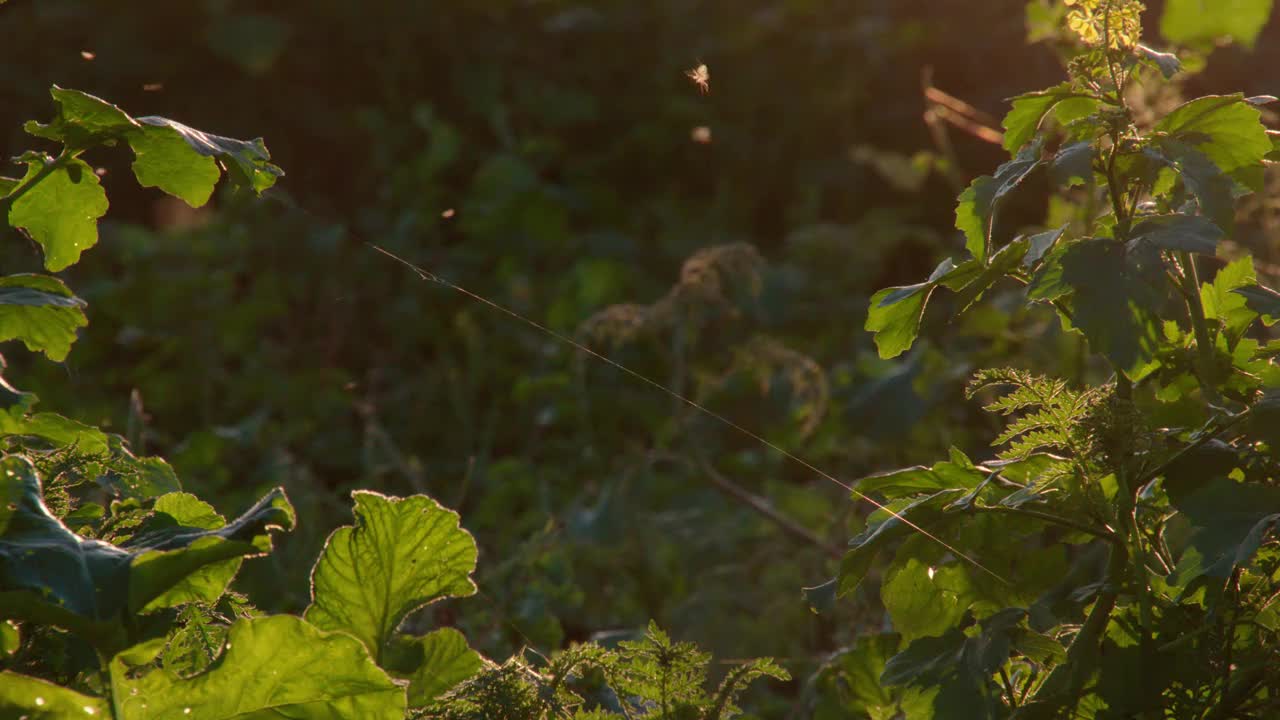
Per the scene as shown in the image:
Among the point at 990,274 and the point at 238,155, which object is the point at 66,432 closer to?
the point at 238,155

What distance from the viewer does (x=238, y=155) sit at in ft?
3.43

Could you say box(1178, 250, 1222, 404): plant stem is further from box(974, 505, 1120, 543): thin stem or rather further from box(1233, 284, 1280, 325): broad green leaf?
box(974, 505, 1120, 543): thin stem

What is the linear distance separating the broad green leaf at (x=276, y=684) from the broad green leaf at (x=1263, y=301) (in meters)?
0.68

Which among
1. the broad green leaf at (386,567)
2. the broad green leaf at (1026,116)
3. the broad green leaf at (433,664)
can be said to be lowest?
the broad green leaf at (433,664)

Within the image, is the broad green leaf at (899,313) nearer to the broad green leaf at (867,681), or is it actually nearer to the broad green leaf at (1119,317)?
the broad green leaf at (1119,317)

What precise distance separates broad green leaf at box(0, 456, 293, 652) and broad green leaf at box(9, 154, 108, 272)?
299 millimetres

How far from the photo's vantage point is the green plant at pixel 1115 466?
95 cm

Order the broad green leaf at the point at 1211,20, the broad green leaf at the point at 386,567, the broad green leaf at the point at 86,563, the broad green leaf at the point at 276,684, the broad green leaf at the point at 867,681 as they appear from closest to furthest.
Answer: the broad green leaf at the point at 86,563, the broad green leaf at the point at 276,684, the broad green leaf at the point at 386,567, the broad green leaf at the point at 867,681, the broad green leaf at the point at 1211,20

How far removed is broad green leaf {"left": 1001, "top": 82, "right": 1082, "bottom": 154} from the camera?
108 cm

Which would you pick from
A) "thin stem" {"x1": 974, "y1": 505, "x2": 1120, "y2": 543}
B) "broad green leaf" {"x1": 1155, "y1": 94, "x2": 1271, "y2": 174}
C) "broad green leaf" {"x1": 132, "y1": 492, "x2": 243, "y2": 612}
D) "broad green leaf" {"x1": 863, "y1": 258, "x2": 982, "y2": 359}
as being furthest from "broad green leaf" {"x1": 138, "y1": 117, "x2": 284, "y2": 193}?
"broad green leaf" {"x1": 1155, "y1": 94, "x2": 1271, "y2": 174}

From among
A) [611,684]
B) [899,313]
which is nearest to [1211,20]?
[899,313]

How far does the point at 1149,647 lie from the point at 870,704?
32 centimetres

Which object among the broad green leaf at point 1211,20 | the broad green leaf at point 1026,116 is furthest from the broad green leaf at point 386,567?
the broad green leaf at point 1211,20

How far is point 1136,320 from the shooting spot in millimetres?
946
